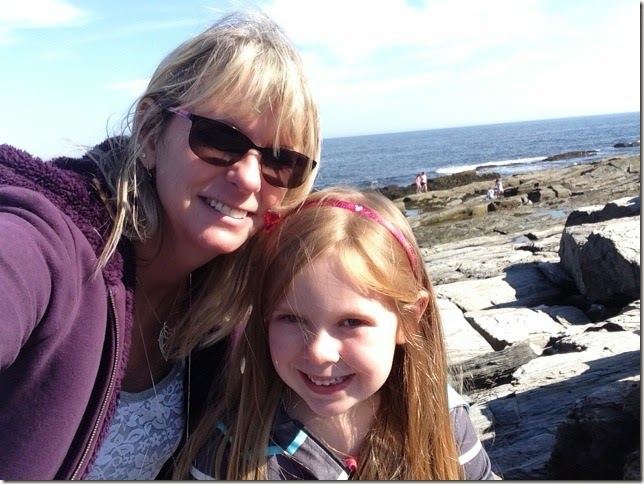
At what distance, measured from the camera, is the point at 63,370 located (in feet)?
6.09

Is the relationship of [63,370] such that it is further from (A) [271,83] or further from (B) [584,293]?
(B) [584,293]

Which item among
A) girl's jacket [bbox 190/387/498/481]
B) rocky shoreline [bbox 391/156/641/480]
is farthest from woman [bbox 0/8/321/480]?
rocky shoreline [bbox 391/156/641/480]

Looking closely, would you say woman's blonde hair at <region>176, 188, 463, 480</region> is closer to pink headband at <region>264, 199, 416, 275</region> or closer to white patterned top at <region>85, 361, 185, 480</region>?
pink headband at <region>264, 199, 416, 275</region>

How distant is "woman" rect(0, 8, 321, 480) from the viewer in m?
1.78

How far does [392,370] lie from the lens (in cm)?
252

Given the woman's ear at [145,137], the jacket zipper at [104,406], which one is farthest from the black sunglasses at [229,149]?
the jacket zipper at [104,406]

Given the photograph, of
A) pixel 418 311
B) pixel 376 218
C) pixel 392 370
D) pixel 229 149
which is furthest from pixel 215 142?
pixel 392 370

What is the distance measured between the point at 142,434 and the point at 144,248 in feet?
2.53

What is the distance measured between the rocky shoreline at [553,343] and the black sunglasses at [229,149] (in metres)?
1.59

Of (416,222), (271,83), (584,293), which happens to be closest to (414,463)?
(271,83)

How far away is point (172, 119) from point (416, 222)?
67.8ft

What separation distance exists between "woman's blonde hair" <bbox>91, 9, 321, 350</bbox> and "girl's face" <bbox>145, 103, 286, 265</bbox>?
0.04 metres

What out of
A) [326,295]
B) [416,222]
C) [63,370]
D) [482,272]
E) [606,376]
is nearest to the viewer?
[63,370]

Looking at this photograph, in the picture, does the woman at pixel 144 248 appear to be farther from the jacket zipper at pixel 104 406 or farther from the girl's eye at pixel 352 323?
the girl's eye at pixel 352 323
